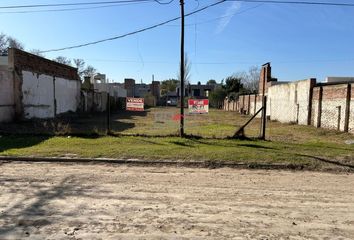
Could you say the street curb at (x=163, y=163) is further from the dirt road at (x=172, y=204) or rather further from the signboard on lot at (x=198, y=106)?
the signboard on lot at (x=198, y=106)

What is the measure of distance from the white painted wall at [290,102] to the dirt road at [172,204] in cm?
1833

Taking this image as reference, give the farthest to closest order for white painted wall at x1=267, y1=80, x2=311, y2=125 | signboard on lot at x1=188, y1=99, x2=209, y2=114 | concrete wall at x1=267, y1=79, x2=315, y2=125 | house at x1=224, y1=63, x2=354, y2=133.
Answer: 1. white painted wall at x1=267, y1=80, x2=311, y2=125
2. concrete wall at x1=267, y1=79, x2=315, y2=125
3. house at x1=224, y1=63, x2=354, y2=133
4. signboard on lot at x1=188, y1=99, x2=209, y2=114

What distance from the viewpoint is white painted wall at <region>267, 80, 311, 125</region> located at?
27.3 metres

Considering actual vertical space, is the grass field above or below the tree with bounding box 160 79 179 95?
below

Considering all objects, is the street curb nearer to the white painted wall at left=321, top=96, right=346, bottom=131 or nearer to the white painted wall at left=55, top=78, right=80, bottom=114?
the white painted wall at left=321, top=96, right=346, bottom=131

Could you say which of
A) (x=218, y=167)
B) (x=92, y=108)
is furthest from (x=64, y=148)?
(x=92, y=108)

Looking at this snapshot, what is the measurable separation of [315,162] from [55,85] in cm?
2369

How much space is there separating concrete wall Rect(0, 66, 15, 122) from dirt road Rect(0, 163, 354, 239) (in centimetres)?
1247

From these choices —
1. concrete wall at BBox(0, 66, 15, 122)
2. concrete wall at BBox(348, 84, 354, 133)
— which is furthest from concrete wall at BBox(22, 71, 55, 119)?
concrete wall at BBox(348, 84, 354, 133)

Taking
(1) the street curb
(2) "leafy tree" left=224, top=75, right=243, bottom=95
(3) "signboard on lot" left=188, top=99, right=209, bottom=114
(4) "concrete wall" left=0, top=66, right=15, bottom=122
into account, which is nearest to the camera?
(1) the street curb

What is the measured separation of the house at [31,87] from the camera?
72.0 ft

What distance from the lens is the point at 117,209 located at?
20.6 feet

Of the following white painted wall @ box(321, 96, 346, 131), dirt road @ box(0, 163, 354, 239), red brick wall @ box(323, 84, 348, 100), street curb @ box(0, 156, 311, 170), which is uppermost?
red brick wall @ box(323, 84, 348, 100)

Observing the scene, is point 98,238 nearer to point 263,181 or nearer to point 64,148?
point 263,181
